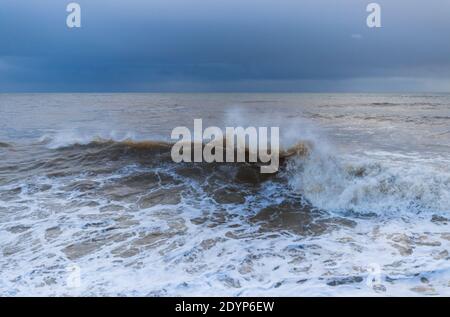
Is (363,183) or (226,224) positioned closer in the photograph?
(226,224)

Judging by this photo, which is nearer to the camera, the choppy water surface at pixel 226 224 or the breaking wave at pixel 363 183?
the choppy water surface at pixel 226 224

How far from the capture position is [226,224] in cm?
721

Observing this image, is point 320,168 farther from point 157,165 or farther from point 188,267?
point 188,267

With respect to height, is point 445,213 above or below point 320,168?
below

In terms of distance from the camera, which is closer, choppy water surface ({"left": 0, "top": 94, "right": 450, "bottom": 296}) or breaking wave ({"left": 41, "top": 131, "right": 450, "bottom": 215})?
choppy water surface ({"left": 0, "top": 94, "right": 450, "bottom": 296})

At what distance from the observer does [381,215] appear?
7.57 metres

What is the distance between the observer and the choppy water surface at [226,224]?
191 inches

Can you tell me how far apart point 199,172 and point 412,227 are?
Result: 6127 mm

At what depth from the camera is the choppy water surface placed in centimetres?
486

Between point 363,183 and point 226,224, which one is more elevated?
point 363,183
